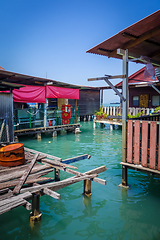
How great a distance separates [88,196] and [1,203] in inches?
107

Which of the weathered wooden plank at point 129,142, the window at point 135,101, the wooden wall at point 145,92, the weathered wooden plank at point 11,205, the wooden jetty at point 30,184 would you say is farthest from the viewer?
the window at point 135,101

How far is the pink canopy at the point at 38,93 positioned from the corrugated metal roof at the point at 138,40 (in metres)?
8.10

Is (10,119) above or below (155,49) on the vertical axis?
below

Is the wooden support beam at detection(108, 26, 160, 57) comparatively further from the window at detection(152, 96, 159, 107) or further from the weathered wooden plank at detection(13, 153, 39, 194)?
the window at detection(152, 96, 159, 107)

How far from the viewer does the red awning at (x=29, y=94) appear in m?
13.2

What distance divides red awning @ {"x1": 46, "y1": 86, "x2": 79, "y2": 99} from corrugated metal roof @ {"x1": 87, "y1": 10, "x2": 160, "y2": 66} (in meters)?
9.09

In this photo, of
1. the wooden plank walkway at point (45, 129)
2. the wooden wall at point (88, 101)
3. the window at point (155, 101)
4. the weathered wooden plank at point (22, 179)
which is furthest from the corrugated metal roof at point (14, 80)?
the wooden wall at point (88, 101)

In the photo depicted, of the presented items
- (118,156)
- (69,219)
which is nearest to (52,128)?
(118,156)

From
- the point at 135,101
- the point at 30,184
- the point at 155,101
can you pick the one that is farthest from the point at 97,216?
the point at 135,101

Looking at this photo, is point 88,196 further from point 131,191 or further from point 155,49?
point 155,49

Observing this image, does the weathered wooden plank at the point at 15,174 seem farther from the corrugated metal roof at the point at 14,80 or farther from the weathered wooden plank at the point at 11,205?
the corrugated metal roof at the point at 14,80

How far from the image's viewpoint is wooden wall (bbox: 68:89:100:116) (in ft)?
94.4

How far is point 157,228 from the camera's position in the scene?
4.16m

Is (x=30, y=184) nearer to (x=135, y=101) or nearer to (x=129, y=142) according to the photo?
(x=129, y=142)
